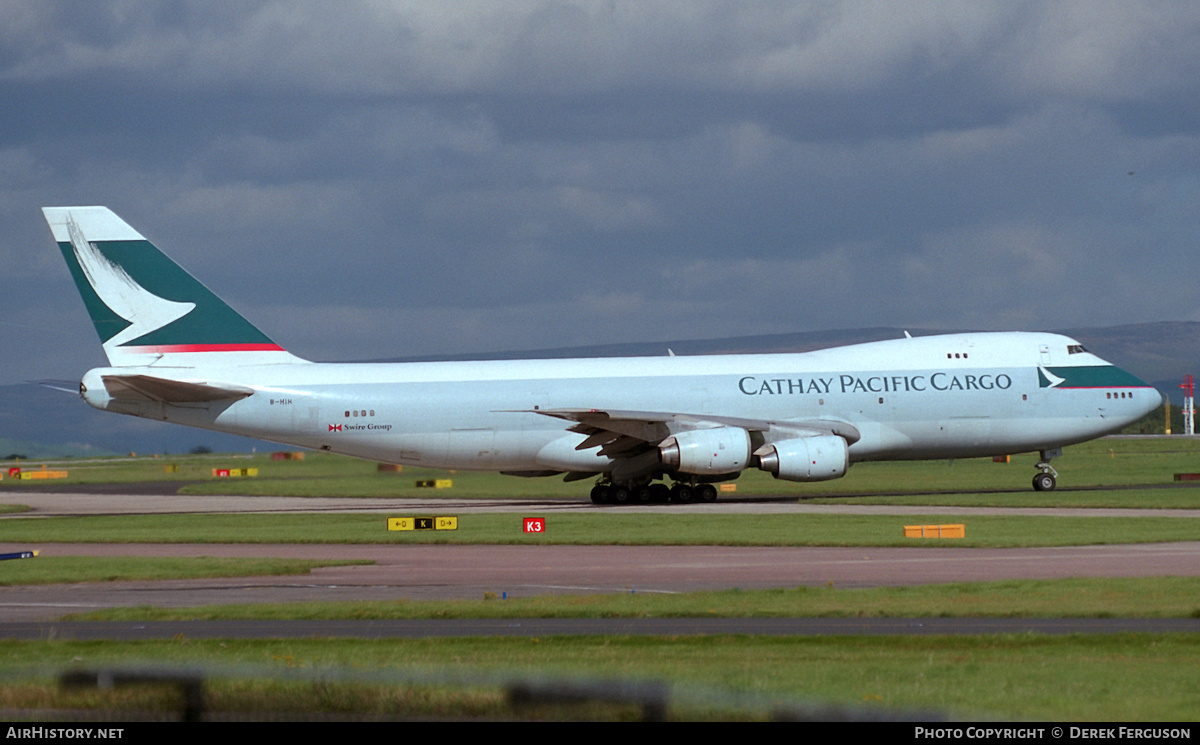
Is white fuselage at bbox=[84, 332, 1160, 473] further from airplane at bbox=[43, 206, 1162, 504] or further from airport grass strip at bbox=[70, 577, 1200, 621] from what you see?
airport grass strip at bbox=[70, 577, 1200, 621]

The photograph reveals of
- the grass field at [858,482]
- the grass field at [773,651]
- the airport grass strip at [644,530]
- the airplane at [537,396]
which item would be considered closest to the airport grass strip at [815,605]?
the grass field at [773,651]

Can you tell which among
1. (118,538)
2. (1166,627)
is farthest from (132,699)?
(118,538)

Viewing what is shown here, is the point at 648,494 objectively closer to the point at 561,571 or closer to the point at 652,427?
the point at 652,427

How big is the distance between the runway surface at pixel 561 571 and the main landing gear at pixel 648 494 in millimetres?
14653

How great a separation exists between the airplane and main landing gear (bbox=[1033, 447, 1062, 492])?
0.08 meters

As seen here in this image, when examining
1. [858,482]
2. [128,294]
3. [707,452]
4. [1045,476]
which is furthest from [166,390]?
[1045,476]

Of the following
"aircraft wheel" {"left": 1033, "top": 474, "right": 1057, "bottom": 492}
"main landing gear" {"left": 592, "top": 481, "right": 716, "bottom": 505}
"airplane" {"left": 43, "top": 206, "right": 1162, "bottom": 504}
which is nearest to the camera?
"airplane" {"left": 43, "top": 206, "right": 1162, "bottom": 504}

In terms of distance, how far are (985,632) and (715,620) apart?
3.46 meters

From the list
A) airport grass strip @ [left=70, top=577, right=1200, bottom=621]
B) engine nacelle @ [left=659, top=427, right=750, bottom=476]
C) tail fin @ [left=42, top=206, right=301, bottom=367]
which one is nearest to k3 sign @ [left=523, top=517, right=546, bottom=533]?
engine nacelle @ [left=659, top=427, right=750, bottom=476]

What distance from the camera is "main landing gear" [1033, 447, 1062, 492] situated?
148 feet

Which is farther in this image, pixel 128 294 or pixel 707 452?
pixel 128 294

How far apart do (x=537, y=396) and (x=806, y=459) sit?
885 centimetres

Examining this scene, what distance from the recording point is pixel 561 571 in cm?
2442

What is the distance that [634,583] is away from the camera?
22.2 m
